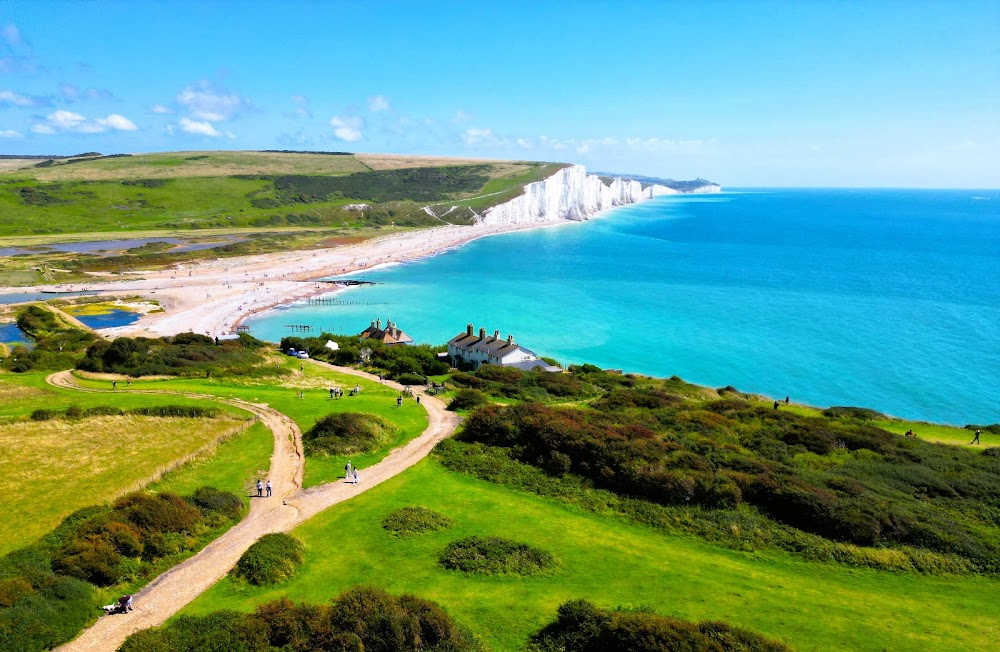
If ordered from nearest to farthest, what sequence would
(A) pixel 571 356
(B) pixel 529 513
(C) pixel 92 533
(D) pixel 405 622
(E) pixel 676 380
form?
(D) pixel 405 622, (C) pixel 92 533, (B) pixel 529 513, (E) pixel 676 380, (A) pixel 571 356

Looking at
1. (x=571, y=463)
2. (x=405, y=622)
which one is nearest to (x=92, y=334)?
(x=571, y=463)

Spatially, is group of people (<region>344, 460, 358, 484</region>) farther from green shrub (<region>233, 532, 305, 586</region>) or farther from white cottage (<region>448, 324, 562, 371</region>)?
white cottage (<region>448, 324, 562, 371</region>)

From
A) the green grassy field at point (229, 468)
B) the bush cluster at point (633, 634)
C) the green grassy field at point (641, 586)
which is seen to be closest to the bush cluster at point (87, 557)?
the green grassy field at point (229, 468)

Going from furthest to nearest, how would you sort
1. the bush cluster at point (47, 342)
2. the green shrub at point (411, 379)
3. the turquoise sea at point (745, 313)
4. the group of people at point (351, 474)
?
the turquoise sea at point (745, 313)
the bush cluster at point (47, 342)
the green shrub at point (411, 379)
the group of people at point (351, 474)

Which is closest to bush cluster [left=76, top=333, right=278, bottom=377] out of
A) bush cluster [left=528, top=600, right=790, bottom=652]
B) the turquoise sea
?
the turquoise sea

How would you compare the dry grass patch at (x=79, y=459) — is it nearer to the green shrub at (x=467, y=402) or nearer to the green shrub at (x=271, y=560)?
the green shrub at (x=271, y=560)

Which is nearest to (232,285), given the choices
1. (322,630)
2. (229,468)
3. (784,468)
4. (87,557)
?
(229,468)

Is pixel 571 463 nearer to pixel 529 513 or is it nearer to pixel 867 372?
pixel 529 513
